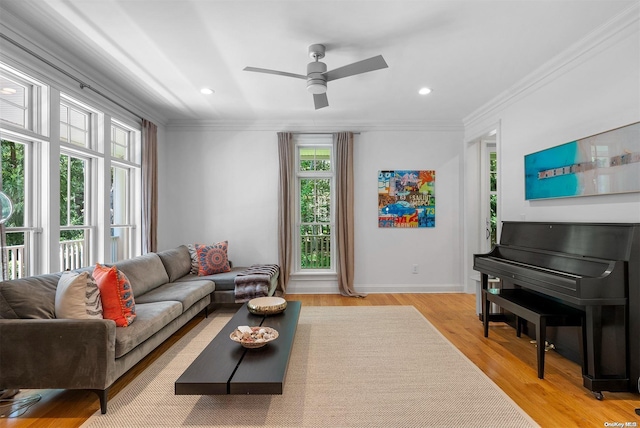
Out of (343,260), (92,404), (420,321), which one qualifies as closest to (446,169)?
(343,260)

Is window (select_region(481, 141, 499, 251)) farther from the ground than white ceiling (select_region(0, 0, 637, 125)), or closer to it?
closer to it

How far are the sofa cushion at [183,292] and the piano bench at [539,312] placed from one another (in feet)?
9.87

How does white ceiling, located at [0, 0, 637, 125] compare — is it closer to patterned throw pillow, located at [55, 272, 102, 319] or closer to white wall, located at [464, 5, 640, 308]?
white wall, located at [464, 5, 640, 308]

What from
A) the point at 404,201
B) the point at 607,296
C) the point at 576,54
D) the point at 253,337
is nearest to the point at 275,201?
the point at 404,201

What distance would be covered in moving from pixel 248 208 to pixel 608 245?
4.29m

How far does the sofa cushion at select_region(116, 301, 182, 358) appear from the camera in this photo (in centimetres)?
220

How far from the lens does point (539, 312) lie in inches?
99.0

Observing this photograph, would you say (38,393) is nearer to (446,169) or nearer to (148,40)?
(148,40)

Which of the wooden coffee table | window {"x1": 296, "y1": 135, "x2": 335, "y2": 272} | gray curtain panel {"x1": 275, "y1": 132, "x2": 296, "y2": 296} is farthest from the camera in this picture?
window {"x1": 296, "y1": 135, "x2": 335, "y2": 272}

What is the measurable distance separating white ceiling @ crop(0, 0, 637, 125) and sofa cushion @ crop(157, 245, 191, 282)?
1.98 meters

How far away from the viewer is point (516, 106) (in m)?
3.80

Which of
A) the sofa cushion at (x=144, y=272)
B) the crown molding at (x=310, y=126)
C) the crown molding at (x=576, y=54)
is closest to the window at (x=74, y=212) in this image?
the sofa cushion at (x=144, y=272)

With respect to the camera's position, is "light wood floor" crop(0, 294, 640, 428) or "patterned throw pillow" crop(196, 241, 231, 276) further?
"patterned throw pillow" crop(196, 241, 231, 276)

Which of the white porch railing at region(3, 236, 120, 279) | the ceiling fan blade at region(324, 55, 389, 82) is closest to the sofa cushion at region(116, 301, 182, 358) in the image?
the white porch railing at region(3, 236, 120, 279)
